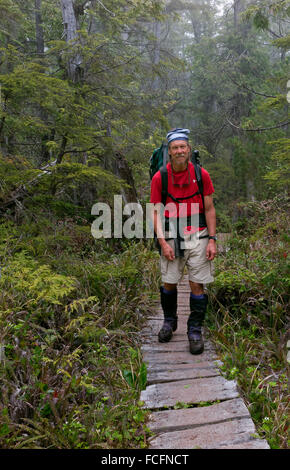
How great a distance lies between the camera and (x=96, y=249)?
722 centimetres

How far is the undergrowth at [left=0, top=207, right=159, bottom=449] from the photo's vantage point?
8.23 feet

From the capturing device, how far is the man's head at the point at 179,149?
332 cm

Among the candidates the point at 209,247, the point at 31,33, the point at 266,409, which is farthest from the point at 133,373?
the point at 31,33

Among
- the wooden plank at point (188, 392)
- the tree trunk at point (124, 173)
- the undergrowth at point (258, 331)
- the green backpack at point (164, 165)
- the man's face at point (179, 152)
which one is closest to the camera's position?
the wooden plank at point (188, 392)

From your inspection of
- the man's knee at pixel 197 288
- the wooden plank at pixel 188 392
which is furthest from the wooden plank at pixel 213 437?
the man's knee at pixel 197 288

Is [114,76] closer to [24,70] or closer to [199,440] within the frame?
[24,70]

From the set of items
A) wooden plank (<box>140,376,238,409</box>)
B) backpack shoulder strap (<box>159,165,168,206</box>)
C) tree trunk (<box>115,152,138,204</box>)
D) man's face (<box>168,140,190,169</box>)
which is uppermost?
tree trunk (<box>115,152,138,204</box>)

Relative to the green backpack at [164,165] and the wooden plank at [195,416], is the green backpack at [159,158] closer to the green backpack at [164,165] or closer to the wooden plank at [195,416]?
the green backpack at [164,165]

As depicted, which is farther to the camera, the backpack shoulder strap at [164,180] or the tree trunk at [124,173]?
the tree trunk at [124,173]

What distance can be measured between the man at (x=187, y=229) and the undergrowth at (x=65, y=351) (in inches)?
34.8

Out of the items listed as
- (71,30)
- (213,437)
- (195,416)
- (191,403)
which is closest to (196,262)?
(191,403)

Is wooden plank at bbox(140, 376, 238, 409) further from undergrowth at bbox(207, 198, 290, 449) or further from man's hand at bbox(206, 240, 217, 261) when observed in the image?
man's hand at bbox(206, 240, 217, 261)

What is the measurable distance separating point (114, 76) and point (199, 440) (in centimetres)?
736

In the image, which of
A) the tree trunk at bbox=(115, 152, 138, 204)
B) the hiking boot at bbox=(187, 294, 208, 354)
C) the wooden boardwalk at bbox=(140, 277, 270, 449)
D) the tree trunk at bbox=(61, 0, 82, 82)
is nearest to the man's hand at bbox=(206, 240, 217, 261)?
the hiking boot at bbox=(187, 294, 208, 354)
